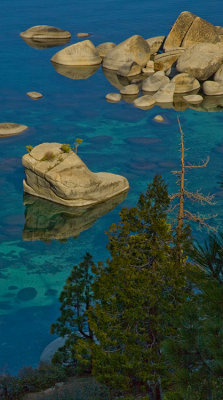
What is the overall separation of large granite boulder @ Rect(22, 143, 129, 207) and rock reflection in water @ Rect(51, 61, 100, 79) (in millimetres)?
27013

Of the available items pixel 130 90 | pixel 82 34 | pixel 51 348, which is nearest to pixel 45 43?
pixel 82 34

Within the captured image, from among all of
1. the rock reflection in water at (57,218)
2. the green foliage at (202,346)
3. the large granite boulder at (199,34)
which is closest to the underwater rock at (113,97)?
the large granite boulder at (199,34)

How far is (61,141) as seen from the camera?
4450 centimetres

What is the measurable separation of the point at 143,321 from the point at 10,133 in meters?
32.9

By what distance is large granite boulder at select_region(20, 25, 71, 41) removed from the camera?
239ft

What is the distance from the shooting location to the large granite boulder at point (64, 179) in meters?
34.2

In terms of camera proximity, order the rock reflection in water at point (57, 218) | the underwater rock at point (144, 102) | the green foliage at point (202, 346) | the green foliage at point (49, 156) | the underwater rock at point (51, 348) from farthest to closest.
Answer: the underwater rock at point (144, 102) < the green foliage at point (49, 156) < the rock reflection in water at point (57, 218) < the underwater rock at point (51, 348) < the green foliage at point (202, 346)

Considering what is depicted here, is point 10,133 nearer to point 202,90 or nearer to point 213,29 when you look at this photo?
point 202,90

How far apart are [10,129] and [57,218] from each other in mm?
14821

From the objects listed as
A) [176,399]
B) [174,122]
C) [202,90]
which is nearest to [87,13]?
[202,90]

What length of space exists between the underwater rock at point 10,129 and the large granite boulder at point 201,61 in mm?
18263

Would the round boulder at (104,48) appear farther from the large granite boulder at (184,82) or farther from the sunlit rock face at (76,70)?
the large granite boulder at (184,82)

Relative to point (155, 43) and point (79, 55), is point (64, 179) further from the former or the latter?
point (155, 43)

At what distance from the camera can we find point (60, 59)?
63.4 metres
